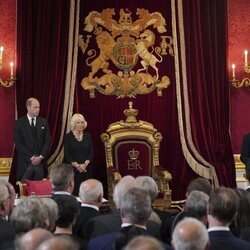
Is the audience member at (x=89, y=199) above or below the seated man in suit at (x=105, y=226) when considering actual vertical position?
above

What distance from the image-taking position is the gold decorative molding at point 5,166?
8.61 m

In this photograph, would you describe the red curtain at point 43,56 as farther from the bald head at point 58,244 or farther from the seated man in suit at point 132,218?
the bald head at point 58,244

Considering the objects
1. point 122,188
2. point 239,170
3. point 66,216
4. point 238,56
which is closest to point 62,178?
point 122,188

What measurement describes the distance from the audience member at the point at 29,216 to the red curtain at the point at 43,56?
4.98 metres

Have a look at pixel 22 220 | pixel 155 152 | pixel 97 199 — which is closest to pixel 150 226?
pixel 97 199

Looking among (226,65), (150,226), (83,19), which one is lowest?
(150,226)

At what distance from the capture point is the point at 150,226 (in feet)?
13.7

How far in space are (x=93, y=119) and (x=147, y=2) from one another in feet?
6.25

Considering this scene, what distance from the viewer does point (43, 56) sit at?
864cm

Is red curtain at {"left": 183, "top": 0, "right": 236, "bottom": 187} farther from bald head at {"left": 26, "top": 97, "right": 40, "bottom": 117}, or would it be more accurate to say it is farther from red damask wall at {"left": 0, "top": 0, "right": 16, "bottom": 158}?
red damask wall at {"left": 0, "top": 0, "right": 16, "bottom": 158}

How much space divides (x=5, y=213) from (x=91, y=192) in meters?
0.68

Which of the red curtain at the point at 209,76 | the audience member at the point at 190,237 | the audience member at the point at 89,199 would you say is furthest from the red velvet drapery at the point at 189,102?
the audience member at the point at 190,237

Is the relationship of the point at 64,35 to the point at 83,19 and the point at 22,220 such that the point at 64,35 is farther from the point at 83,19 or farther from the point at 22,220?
the point at 22,220

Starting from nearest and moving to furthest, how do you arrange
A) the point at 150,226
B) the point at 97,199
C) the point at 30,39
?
the point at 150,226
the point at 97,199
the point at 30,39
